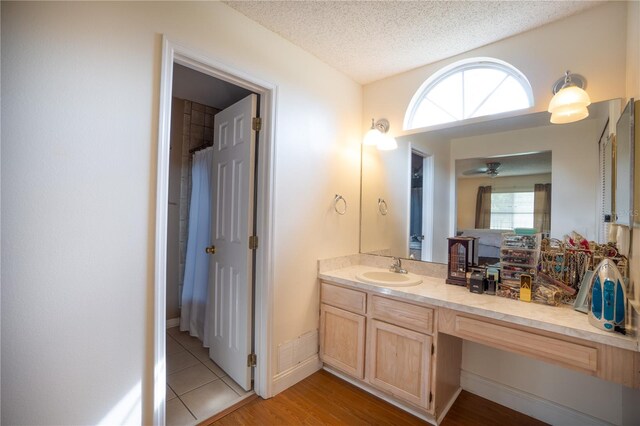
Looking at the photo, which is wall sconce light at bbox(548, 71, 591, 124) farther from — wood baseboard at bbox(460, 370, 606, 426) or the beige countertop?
wood baseboard at bbox(460, 370, 606, 426)

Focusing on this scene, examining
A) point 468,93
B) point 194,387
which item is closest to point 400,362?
point 194,387

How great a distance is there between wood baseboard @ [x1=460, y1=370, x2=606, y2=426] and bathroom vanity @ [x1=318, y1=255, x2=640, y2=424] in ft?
0.43

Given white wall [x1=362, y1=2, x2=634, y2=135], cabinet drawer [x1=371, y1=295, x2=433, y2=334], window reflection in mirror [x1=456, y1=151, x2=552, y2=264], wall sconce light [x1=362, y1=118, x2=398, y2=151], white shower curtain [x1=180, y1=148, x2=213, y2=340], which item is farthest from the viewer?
white shower curtain [x1=180, y1=148, x2=213, y2=340]

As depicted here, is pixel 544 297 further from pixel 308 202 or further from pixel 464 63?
pixel 464 63

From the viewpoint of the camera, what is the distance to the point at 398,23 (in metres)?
1.81

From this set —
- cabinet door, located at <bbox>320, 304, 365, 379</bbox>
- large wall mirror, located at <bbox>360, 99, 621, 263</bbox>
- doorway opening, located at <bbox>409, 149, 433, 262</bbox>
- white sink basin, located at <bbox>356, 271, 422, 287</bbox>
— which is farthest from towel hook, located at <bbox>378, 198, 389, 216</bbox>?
cabinet door, located at <bbox>320, 304, 365, 379</bbox>

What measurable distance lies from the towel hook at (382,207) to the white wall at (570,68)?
2.60 ft

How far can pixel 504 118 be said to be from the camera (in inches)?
76.8

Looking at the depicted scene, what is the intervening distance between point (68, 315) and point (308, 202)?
1.51 metres

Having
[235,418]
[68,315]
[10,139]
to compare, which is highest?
[10,139]

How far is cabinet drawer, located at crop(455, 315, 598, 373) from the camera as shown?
49.6 inches

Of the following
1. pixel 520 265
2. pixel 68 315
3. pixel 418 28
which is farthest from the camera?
pixel 418 28

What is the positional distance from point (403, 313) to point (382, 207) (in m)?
1.05

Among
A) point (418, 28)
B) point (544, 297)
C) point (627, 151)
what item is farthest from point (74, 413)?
point (418, 28)
